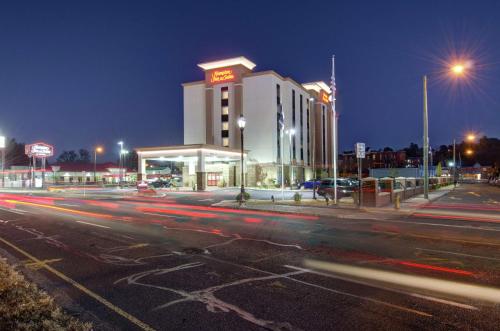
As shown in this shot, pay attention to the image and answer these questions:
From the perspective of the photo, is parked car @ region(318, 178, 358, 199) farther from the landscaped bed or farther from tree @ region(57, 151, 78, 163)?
tree @ region(57, 151, 78, 163)

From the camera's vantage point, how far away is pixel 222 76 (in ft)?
220

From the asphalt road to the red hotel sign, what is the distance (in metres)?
54.2

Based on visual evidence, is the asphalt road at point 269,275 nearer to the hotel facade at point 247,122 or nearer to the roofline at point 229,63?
the hotel facade at point 247,122

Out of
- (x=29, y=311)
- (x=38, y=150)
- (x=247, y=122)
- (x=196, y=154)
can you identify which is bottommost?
(x=29, y=311)

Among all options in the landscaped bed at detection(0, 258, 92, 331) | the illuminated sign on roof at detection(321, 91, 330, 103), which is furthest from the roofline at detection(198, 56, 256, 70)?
the landscaped bed at detection(0, 258, 92, 331)

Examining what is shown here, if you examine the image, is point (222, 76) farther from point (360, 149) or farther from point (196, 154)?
point (360, 149)

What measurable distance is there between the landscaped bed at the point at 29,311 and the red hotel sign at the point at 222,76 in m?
62.3

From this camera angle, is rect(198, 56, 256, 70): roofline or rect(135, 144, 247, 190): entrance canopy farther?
rect(198, 56, 256, 70): roofline

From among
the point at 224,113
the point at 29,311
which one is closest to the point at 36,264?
the point at 29,311

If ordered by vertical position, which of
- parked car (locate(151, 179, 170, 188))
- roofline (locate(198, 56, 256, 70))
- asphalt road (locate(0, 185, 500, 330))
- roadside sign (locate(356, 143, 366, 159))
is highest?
roofline (locate(198, 56, 256, 70))

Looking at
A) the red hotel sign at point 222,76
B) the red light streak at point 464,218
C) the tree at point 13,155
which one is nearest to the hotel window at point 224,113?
the red hotel sign at point 222,76

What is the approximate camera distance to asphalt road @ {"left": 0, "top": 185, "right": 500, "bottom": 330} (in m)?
5.79

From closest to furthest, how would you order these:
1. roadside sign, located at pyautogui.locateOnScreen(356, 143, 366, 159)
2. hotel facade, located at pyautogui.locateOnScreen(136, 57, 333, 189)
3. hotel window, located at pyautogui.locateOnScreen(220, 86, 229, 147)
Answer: roadside sign, located at pyautogui.locateOnScreen(356, 143, 366, 159)
hotel facade, located at pyautogui.locateOnScreen(136, 57, 333, 189)
hotel window, located at pyautogui.locateOnScreen(220, 86, 229, 147)

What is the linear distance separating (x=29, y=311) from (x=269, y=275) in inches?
183
